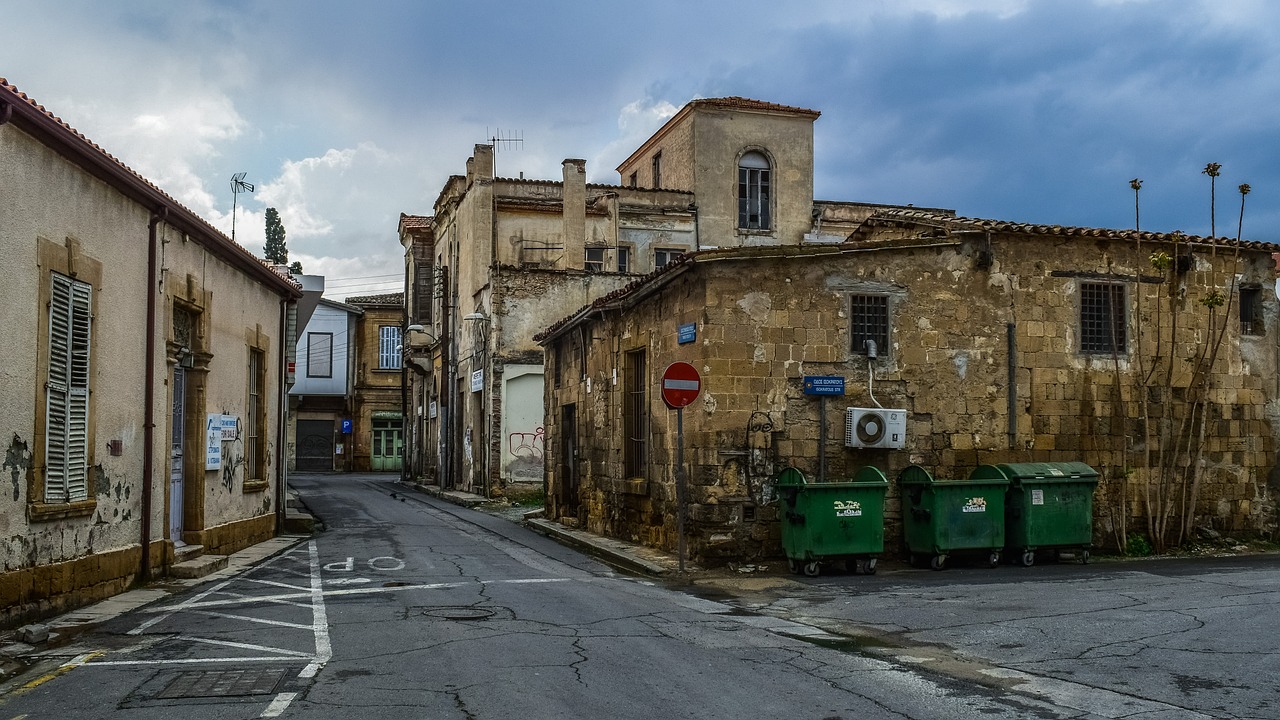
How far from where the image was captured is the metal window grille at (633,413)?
1812 centimetres

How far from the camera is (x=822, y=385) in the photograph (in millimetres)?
14977

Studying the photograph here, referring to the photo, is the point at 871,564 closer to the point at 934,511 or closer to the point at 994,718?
the point at 934,511

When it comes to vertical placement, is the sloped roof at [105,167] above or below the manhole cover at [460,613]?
above

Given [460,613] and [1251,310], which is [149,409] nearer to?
[460,613]

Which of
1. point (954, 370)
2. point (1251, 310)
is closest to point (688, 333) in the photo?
point (954, 370)

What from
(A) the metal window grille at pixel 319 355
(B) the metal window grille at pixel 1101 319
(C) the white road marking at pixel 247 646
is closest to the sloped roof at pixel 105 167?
(C) the white road marking at pixel 247 646

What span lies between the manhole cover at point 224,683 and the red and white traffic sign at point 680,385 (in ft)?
22.7

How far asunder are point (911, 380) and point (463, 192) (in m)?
22.9

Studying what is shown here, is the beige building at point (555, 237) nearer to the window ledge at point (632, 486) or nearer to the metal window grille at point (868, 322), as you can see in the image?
the window ledge at point (632, 486)

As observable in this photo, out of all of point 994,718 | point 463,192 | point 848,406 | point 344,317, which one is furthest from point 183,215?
point 344,317

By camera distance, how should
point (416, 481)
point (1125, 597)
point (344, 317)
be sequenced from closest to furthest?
1. point (1125, 597)
2. point (416, 481)
3. point (344, 317)

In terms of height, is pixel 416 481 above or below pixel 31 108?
below

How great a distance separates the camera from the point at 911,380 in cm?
1559

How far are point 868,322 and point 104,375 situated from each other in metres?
9.44
